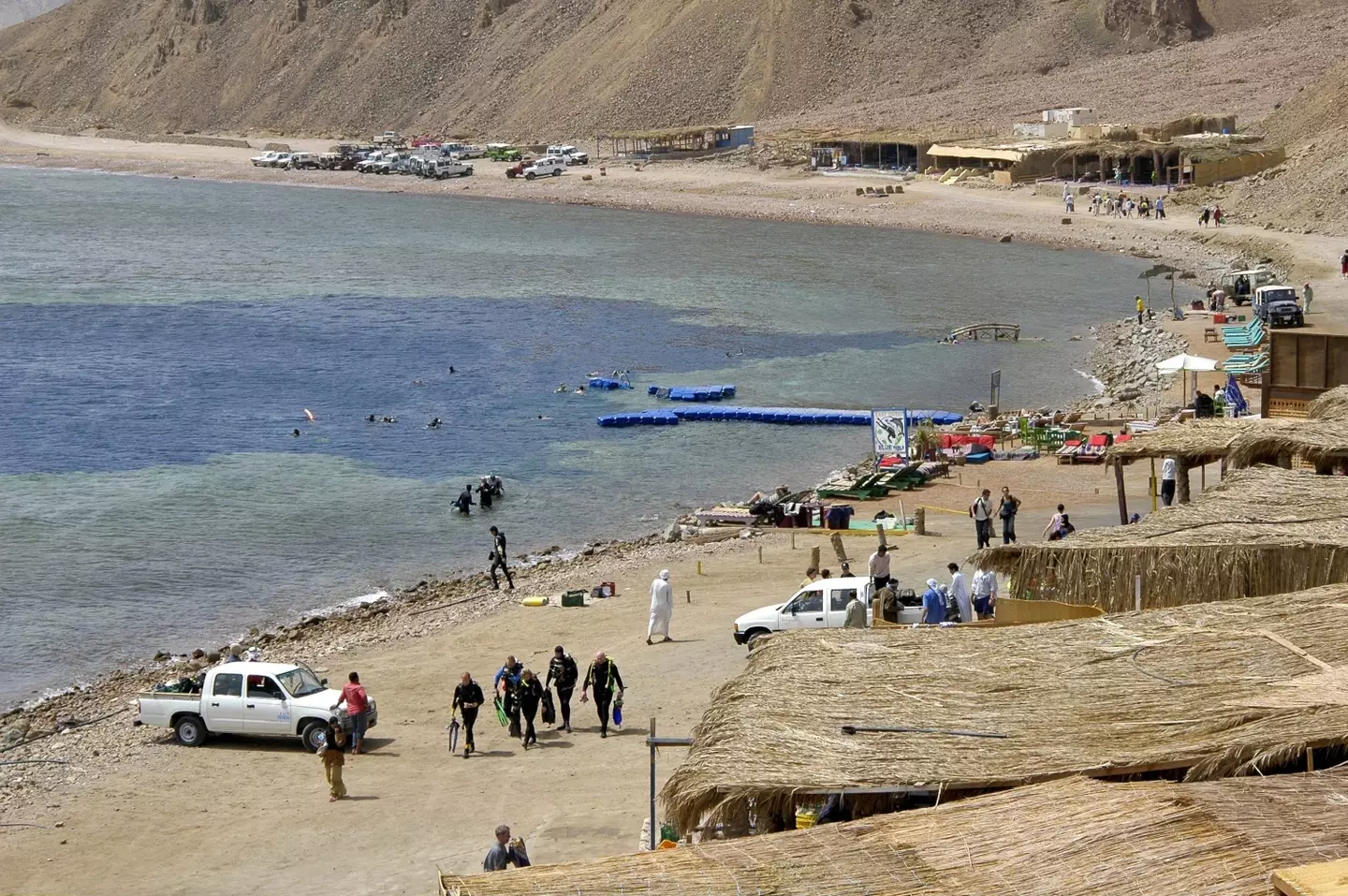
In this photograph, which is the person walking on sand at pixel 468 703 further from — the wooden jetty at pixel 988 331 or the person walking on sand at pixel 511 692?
the wooden jetty at pixel 988 331

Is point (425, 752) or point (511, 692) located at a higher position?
point (511, 692)

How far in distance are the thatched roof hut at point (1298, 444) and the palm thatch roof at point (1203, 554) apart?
153 centimetres

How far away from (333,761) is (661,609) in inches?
240

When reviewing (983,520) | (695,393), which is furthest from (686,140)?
(983,520)

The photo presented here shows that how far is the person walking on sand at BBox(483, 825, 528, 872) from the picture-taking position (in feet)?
46.3

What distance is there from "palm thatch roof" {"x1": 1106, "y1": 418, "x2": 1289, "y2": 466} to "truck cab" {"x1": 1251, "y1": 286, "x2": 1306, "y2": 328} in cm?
2467

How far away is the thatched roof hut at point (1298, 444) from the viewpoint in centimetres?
2084

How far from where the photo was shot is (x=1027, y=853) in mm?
10891

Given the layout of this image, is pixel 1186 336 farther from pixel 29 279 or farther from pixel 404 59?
pixel 404 59

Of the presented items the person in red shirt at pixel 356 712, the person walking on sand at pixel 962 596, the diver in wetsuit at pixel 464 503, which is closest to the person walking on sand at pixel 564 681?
the person in red shirt at pixel 356 712

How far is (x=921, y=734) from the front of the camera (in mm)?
13359

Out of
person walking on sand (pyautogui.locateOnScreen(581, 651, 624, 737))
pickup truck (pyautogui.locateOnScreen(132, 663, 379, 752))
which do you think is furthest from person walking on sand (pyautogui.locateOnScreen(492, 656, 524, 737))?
pickup truck (pyautogui.locateOnScreen(132, 663, 379, 752))

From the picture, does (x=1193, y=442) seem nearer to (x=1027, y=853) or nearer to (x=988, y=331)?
(x=1027, y=853)

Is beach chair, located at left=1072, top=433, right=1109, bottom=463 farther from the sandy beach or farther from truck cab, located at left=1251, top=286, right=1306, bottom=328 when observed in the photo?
truck cab, located at left=1251, top=286, right=1306, bottom=328
